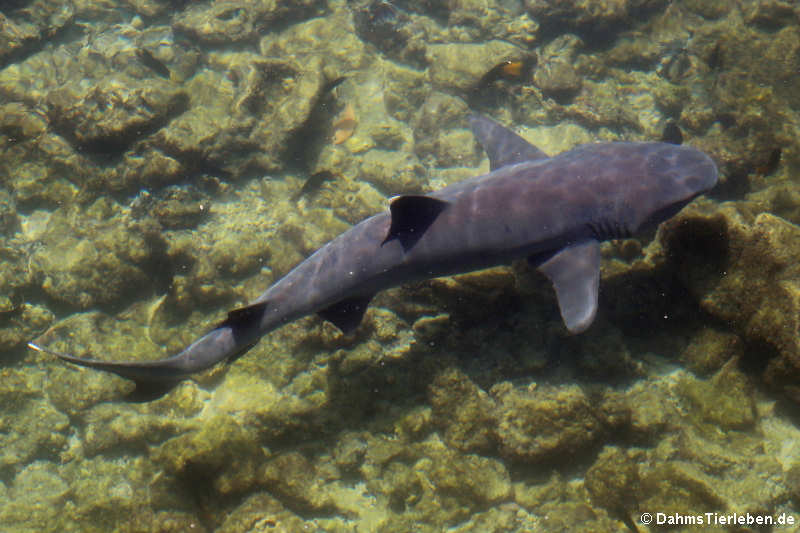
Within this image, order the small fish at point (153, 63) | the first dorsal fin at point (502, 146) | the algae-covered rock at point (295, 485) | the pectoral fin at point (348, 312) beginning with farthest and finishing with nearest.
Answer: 1. the small fish at point (153, 63)
2. the first dorsal fin at point (502, 146)
3. the algae-covered rock at point (295, 485)
4. the pectoral fin at point (348, 312)

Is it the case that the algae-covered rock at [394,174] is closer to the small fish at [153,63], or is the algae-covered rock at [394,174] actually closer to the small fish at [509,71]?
the small fish at [509,71]

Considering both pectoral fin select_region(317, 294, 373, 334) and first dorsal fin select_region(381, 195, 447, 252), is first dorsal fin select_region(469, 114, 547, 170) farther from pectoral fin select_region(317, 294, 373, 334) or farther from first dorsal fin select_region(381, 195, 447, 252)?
pectoral fin select_region(317, 294, 373, 334)

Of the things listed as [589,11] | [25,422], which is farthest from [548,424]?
[589,11]

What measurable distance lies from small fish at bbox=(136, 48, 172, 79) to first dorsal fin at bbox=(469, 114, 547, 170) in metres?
7.14

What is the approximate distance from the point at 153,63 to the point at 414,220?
27.2 feet

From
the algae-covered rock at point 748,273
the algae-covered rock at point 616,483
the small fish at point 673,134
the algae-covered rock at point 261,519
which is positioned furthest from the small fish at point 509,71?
the algae-covered rock at point 261,519

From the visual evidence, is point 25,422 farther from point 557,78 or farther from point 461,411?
point 557,78

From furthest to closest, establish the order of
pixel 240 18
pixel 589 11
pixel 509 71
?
pixel 240 18 → pixel 589 11 → pixel 509 71

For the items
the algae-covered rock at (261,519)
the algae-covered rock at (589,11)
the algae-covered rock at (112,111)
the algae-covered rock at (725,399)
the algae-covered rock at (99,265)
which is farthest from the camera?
the algae-covered rock at (589,11)

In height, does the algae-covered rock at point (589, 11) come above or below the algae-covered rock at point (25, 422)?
above

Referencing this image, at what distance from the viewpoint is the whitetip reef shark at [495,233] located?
13.7ft

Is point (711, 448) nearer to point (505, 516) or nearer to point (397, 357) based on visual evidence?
point (505, 516)

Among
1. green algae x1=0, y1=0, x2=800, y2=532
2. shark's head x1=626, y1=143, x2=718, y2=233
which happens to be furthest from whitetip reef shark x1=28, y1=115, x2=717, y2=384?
green algae x1=0, y1=0, x2=800, y2=532

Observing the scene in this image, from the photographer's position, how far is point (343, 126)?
8.40 meters
